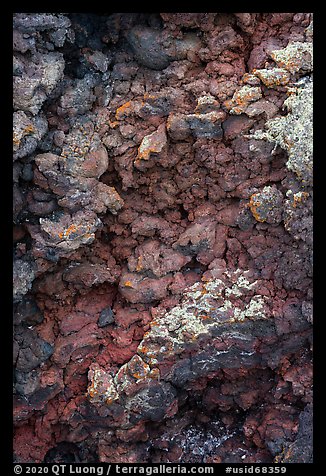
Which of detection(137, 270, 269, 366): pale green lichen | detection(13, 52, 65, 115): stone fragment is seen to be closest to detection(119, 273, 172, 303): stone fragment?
detection(137, 270, 269, 366): pale green lichen

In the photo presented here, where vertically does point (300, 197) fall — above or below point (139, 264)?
above

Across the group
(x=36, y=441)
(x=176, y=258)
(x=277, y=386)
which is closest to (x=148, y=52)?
Result: (x=176, y=258)

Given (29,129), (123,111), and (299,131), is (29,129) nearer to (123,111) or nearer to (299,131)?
(123,111)

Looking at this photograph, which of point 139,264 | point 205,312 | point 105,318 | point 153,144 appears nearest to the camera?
point 153,144

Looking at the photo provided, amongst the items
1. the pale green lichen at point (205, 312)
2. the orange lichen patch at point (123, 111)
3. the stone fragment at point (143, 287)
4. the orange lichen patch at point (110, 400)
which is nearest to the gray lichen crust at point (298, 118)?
the pale green lichen at point (205, 312)

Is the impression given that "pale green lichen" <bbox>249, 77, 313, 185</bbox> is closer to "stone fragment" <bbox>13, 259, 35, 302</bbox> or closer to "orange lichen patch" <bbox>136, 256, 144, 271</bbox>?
"orange lichen patch" <bbox>136, 256, 144, 271</bbox>

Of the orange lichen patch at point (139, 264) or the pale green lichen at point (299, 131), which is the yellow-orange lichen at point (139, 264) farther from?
the pale green lichen at point (299, 131)

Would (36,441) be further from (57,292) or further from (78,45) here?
(78,45)

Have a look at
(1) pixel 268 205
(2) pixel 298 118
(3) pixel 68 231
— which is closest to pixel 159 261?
(3) pixel 68 231
